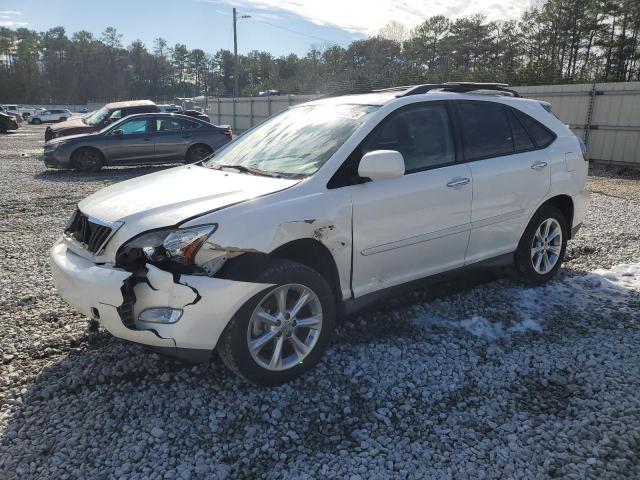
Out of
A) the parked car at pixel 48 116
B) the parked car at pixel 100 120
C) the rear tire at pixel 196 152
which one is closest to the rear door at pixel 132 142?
the rear tire at pixel 196 152

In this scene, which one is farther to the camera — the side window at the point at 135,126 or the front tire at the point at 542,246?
the side window at the point at 135,126

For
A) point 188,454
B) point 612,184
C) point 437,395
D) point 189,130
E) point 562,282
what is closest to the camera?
point 188,454

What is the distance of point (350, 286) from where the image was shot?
3408 millimetres

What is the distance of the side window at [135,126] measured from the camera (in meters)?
13.3

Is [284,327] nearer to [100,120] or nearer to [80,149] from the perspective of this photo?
[80,149]

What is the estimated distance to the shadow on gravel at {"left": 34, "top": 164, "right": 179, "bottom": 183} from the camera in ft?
39.1

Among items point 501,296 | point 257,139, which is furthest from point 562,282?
point 257,139

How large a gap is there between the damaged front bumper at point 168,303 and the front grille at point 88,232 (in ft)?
0.75

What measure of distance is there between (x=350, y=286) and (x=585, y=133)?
44.6 ft

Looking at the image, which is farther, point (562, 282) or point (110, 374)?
point (562, 282)

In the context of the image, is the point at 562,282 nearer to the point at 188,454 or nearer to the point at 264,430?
the point at 264,430

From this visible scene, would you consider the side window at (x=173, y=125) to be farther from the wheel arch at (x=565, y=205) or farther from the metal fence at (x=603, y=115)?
the wheel arch at (x=565, y=205)

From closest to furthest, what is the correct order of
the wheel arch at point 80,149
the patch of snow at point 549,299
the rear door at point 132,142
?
the patch of snow at point 549,299
the wheel arch at point 80,149
the rear door at point 132,142

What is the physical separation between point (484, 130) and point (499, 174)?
15.7 inches
